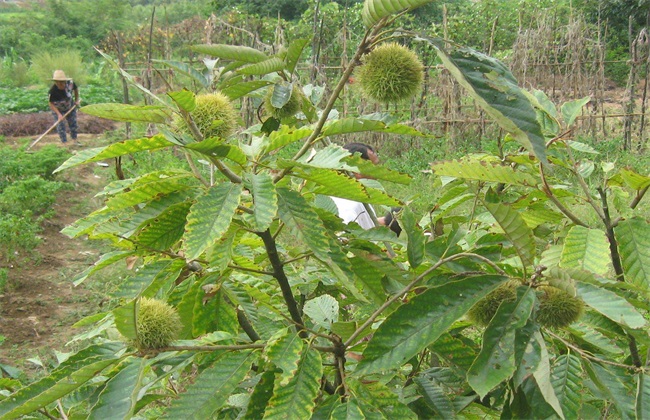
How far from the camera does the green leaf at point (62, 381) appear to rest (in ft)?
3.09

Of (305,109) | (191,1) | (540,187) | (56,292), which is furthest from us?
(191,1)

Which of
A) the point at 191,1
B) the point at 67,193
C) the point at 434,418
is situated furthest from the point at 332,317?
the point at 191,1

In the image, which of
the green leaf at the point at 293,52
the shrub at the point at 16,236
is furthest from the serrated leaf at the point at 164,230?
the shrub at the point at 16,236

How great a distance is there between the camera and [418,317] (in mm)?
946

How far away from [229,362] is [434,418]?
375 mm

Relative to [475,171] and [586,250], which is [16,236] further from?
[586,250]

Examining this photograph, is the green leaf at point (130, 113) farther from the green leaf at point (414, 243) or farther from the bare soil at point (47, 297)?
the bare soil at point (47, 297)

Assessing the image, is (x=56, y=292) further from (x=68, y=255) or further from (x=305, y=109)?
(x=305, y=109)

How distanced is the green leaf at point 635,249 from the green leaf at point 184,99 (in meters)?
0.82

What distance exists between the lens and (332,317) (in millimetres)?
1296

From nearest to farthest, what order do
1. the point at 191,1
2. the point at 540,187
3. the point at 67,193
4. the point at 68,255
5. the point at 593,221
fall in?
the point at 540,187
the point at 593,221
the point at 68,255
the point at 67,193
the point at 191,1

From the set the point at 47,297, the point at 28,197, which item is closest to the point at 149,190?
the point at 47,297

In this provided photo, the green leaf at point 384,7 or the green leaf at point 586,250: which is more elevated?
the green leaf at point 384,7

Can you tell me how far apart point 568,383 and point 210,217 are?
628 mm
